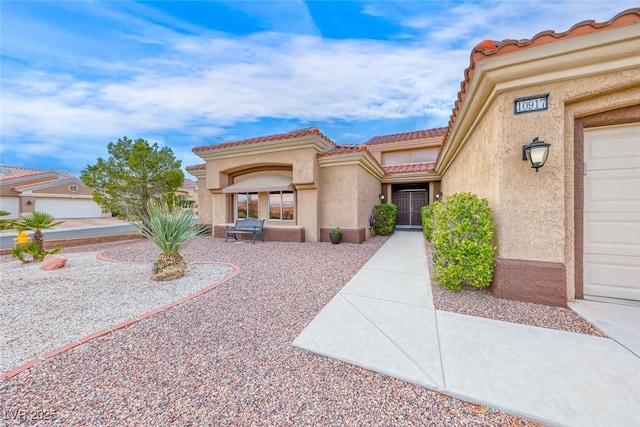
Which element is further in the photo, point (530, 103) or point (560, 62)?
point (530, 103)

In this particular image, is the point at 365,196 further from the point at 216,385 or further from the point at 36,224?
the point at 36,224

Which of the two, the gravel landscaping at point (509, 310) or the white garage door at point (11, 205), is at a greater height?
the white garage door at point (11, 205)

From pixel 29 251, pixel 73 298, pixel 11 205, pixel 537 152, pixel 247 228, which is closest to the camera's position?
pixel 537 152

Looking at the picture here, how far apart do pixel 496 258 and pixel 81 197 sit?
49.5 metres

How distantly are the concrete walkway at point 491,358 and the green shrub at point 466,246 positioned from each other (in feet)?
3.85

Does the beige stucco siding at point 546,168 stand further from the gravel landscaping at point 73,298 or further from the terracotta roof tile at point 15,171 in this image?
the terracotta roof tile at point 15,171

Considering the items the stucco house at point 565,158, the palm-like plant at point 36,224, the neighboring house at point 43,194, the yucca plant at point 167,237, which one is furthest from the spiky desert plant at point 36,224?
the neighboring house at point 43,194

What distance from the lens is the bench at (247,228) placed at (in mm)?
13188

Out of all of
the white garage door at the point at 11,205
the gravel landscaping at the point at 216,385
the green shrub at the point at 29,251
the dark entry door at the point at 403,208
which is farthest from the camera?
the white garage door at the point at 11,205

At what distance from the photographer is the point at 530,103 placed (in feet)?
15.4

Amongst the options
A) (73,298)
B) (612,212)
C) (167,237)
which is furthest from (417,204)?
(73,298)

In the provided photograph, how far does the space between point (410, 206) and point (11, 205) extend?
4912 centimetres

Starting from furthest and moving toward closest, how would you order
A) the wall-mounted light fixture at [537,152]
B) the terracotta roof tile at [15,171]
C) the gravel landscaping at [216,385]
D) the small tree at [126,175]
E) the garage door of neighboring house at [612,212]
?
the terracotta roof tile at [15,171]
the small tree at [126,175]
the garage door of neighboring house at [612,212]
the wall-mounted light fixture at [537,152]
the gravel landscaping at [216,385]

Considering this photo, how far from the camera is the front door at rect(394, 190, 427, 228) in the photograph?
64.7 feet
